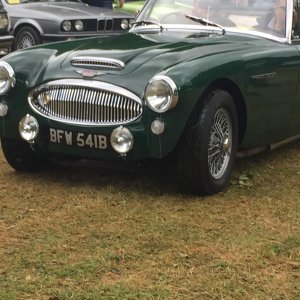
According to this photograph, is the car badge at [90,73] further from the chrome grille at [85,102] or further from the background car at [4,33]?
the background car at [4,33]

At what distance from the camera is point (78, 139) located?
4.63m

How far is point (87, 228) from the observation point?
411 cm

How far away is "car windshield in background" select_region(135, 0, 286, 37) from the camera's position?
563 centimetres

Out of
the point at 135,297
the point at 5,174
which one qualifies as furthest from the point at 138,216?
the point at 5,174

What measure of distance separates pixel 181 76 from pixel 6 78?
1339mm

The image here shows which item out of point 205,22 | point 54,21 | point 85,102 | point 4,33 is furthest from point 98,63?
point 54,21

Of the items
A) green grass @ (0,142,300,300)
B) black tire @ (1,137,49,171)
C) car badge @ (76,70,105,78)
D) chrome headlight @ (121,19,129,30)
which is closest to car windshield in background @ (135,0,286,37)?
green grass @ (0,142,300,300)

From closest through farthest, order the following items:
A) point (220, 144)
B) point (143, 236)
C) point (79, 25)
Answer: point (143, 236), point (220, 144), point (79, 25)

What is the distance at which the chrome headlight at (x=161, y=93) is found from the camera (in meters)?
4.32

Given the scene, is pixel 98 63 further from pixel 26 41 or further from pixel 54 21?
pixel 26 41

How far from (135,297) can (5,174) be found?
2.48 metres

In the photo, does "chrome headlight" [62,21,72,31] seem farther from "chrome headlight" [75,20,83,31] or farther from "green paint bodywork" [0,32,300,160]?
"green paint bodywork" [0,32,300,160]

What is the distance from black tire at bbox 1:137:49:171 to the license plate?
443 mm

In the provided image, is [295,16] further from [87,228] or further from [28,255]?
[28,255]
